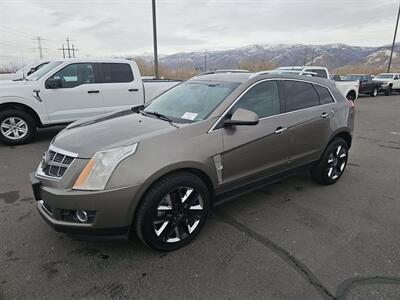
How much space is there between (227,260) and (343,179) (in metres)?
2.98

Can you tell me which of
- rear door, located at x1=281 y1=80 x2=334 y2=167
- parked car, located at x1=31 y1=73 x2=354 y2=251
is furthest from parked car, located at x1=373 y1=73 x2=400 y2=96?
parked car, located at x1=31 y1=73 x2=354 y2=251

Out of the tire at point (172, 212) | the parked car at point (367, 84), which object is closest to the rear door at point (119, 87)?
the tire at point (172, 212)

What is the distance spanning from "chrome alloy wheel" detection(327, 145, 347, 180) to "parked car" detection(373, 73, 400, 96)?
2258 cm

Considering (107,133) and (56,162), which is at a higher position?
(107,133)

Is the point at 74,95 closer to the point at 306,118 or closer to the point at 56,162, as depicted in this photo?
the point at 56,162

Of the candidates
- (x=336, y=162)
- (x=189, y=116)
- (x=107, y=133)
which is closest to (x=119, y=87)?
(x=189, y=116)

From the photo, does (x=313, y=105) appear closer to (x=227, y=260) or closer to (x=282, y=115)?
(x=282, y=115)

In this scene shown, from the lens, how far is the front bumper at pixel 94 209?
2.33m

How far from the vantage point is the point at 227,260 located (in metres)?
2.66

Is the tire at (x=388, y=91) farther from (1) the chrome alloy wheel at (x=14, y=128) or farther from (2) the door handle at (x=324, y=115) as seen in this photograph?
(1) the chrome alloy wheel at (x=14, y=128)

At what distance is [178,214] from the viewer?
2.75 m

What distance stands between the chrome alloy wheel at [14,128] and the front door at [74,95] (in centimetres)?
58

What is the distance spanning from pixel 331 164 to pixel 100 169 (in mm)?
3450

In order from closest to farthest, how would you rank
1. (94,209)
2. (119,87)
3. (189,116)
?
(94,209) → (189,116) → (119,87)
